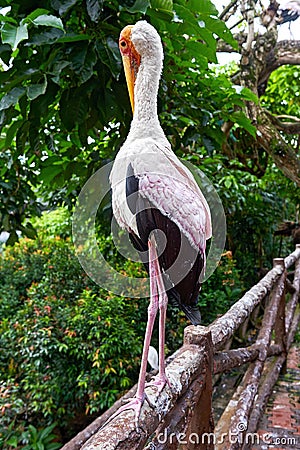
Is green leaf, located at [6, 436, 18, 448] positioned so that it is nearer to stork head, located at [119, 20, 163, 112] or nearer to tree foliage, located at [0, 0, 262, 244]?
tree foliage, located at [0, 0, 262, 244]

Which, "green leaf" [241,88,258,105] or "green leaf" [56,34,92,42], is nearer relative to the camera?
"green leaf" [56,34,92,42]

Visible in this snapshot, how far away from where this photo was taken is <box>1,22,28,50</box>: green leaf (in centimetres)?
77

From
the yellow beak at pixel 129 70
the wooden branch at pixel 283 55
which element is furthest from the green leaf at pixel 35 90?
the wooden branch at pixel 283 55

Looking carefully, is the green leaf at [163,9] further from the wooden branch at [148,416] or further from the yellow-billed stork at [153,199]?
the wooden branch at [148,416]

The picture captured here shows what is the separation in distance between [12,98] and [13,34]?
0.21 m

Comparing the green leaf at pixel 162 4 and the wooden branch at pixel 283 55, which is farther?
the wooden branch at pixel 283 55

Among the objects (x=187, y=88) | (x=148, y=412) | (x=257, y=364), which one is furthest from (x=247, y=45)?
(x=148, y=412)

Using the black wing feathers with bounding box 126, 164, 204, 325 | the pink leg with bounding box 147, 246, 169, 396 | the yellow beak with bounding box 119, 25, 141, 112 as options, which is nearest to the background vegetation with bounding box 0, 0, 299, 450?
the yellow beak with bounding box 119, 25, 141, 112

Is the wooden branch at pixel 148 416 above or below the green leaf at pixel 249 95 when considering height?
below

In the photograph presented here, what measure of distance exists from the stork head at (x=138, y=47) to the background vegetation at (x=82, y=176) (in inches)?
5.1

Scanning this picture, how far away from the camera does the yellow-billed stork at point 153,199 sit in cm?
75

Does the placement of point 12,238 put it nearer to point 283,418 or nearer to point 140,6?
point 140,6

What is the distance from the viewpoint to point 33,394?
284 centimetres

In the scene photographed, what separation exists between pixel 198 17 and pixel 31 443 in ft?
8.70
